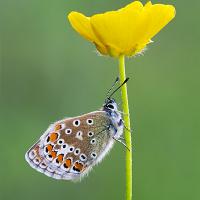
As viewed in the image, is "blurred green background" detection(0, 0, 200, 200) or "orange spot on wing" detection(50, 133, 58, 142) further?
"blurred green background" detection(0, 0, 200, 200)

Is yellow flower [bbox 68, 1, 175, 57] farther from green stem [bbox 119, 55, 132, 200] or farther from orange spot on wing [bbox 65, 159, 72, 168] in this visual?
orange spot on wing [bbox 65, 159, 72, 168]

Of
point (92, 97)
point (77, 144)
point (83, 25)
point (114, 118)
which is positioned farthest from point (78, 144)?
point (92, 97)

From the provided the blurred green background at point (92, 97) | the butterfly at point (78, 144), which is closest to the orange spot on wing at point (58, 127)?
the butterfly at point (78, 144)

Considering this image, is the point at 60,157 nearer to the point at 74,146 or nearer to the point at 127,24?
the point at 74,146

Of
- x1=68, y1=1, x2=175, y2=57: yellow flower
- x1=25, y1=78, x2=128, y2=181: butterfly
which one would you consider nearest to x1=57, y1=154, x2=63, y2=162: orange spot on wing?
x1=25, y1=78, x2=128, y2=181: butterfly

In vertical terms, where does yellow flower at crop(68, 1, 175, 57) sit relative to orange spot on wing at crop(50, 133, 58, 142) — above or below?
above

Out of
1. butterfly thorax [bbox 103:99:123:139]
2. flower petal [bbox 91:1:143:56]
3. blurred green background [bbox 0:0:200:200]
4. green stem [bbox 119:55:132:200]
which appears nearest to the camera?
green stem [bbox 119:55:132:200]
